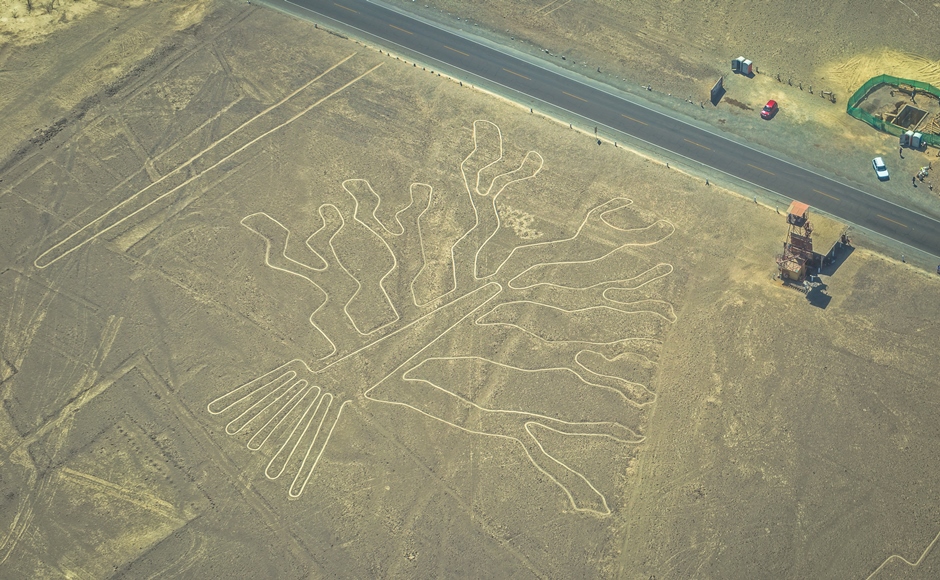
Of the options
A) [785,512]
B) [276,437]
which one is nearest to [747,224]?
[785,512]

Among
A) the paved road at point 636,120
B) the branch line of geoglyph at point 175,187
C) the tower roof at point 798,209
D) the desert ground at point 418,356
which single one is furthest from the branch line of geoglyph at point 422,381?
the paved road at point 636,120

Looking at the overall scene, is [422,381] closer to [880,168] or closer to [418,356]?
[418,356]

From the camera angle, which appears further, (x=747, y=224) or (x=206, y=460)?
(x=747, y=224)

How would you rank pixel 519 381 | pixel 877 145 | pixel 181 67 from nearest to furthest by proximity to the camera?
1. pixel 519 381
2. pixel 877 145
3. pixel 181 67

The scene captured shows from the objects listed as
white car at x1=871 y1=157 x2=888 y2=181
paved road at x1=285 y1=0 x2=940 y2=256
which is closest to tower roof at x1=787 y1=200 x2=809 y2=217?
paved road at x1=285 y1=0 x2=940 y2=256

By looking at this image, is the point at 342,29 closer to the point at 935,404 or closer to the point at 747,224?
the point at 747,224

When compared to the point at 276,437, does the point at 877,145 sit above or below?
above

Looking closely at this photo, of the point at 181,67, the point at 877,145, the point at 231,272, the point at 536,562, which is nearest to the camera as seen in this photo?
the point at 536,562

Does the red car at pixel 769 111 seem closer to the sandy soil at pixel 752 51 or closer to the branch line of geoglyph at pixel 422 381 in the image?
the sandy soil at pixel 752 51
